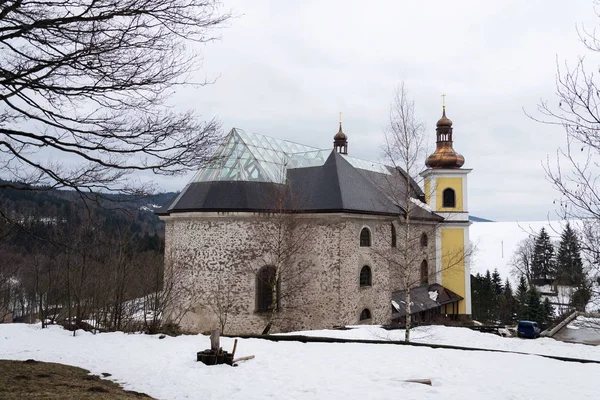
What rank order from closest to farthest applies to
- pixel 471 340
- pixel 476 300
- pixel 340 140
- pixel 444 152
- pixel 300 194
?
pixel 471 340 < pixel 300 194 < pixel 444 152 < pixel 340 140 < pixel 476 300

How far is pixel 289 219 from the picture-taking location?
689 inches

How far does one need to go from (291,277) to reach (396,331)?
17.9 ft

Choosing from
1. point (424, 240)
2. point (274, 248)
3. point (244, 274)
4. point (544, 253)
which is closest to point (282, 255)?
point (274, 248)

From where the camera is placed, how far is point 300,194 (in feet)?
63.6

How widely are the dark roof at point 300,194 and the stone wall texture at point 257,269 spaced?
0.42 meters

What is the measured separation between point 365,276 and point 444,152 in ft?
47.1


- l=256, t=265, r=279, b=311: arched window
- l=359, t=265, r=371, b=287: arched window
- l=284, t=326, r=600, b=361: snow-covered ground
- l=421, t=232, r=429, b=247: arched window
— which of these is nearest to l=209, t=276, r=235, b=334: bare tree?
l=256, t=265, r=279, b=311: arched window

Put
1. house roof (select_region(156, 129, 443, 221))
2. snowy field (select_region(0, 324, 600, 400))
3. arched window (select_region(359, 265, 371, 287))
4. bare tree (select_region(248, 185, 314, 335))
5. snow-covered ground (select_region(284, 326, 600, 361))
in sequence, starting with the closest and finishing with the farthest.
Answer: snowy field (select_region(0, 324, 600, 400)) → snow-covered ground (select_region(284, 326, 600, 361)) → bare tree (select_region(248, 185, 314, 335)) → house roof (select_region(156, 129, 443, 221)) → arched window (select_region(359, 265, 371, 287))

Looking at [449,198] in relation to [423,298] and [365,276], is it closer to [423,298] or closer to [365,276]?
[423,298]

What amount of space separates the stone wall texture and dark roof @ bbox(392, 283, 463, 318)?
3541 millimetres

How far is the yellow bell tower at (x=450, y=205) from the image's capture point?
97.0 feet

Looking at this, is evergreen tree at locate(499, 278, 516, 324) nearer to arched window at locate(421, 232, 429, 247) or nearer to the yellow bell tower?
the yellow bell tower

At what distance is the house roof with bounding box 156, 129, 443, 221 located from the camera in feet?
60.2

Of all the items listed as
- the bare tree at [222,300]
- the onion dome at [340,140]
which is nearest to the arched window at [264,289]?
the bare tree at [222,300]
